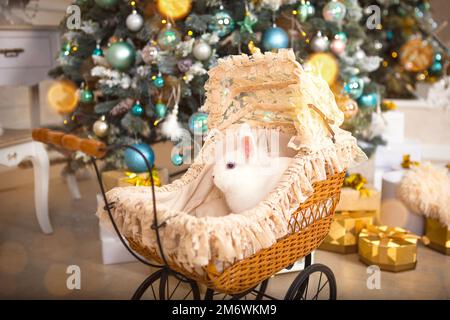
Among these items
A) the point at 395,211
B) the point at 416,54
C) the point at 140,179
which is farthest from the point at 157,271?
the point at 416,54

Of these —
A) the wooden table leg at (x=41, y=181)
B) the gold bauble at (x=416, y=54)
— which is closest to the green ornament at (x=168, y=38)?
the wooden table leg at (x=41, y=181)

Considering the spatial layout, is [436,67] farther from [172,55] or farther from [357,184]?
[172,55]

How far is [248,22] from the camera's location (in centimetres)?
231

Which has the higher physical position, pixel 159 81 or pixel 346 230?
pixel 159 81

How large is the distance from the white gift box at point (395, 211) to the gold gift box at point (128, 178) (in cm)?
119

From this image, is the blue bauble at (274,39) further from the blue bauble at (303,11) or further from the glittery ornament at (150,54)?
the glittery ornament at (150,54)

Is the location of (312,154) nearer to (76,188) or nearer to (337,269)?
(337,269)

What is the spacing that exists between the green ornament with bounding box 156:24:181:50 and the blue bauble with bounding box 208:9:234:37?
7.4 inches

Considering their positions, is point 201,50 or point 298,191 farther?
point 201,50

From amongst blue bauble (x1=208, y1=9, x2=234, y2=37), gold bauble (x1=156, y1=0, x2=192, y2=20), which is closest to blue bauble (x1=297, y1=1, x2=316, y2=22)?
blue bauble (x1=208, y1=9, x2=234, y2=37)

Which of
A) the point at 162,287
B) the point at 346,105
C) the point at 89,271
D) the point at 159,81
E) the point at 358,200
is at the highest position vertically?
the point at 159,81

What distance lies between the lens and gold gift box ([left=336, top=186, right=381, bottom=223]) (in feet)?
7.64

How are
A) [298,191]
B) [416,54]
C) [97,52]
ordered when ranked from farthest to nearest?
[416,54]
[97,52]
[298,191]

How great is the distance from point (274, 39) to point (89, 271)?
1.42 metres
